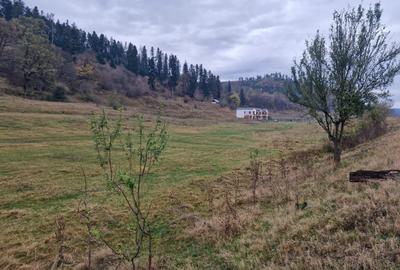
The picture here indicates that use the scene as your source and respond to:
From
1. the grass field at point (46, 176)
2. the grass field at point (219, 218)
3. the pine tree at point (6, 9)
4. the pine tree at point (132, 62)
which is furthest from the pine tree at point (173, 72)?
the grass field at point (219, 218)

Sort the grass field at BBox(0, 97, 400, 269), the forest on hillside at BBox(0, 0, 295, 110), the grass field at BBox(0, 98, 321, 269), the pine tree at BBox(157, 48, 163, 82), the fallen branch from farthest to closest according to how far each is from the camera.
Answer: the pine tree at BBox(157, 48, 163, 82), the forest on hillside at BBox(0, 0, 295, 110), the grass field at BBox(0, 98, 321, 269), the fallen branch, the grass field at BBox(0, 97, 400, 269)

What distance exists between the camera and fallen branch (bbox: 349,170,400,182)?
906 cm

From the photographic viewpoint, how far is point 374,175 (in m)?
9.62

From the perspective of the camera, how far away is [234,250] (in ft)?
23.8

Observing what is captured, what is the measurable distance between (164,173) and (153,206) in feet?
26.0

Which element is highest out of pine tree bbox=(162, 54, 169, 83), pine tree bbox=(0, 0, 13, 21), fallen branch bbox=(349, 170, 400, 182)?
pine tree bbox=(0, 0, 13, 21)

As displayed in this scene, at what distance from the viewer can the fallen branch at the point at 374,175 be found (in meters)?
9.06

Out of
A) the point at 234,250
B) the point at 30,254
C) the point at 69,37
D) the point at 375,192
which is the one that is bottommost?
the point at 30,254

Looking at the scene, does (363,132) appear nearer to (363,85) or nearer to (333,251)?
(363,85)

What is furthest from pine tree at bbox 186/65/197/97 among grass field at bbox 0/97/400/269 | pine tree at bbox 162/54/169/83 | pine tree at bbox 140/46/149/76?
grass field at bbox 0/97/400/269

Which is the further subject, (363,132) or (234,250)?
(363,132)

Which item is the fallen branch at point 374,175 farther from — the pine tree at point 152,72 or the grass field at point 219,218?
the pine tree at point 152,72

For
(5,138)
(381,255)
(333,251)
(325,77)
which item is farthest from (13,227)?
(5,138)

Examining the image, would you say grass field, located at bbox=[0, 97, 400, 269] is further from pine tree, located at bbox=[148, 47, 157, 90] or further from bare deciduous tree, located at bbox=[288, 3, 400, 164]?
pine tree, located at bbox=[148, 47, 157, 90]
